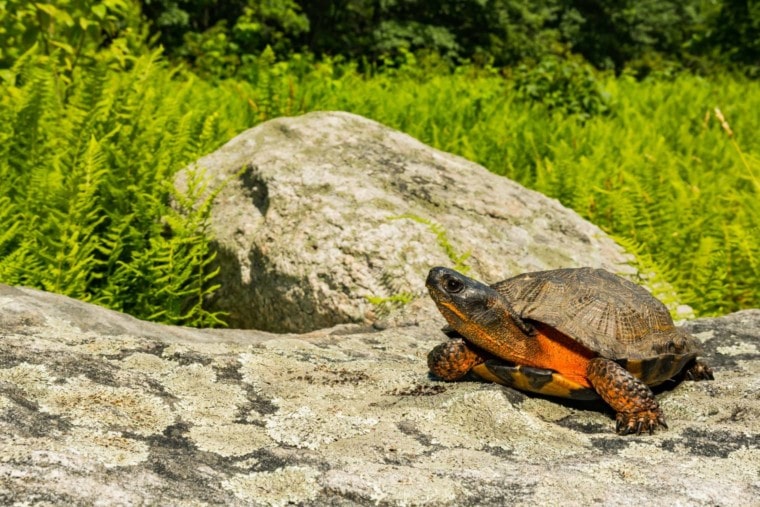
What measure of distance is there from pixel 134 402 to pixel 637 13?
34.2 metres

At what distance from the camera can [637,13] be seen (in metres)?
32.8

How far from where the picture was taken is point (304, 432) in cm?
246

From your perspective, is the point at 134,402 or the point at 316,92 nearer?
the point at 134,402

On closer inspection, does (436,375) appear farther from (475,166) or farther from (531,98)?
(531,98)

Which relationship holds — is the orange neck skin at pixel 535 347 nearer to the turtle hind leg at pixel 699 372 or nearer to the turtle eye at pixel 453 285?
the turtle eye at pixel 453 285

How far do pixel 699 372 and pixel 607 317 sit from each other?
57 cm

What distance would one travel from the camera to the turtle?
282cm

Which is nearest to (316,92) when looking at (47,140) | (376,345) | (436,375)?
(47,140)

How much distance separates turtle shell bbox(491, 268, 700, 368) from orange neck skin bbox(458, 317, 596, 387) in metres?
0.07

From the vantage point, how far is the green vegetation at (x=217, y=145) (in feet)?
16.4

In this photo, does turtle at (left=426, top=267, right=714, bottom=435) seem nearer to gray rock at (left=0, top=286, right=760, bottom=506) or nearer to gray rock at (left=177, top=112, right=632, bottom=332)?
gray rock at (left=0, top=286, right=760, bottom=506)

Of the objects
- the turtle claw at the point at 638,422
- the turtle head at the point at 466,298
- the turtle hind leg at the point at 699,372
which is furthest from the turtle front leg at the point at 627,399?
the turtle hind leg at the point at 699,372

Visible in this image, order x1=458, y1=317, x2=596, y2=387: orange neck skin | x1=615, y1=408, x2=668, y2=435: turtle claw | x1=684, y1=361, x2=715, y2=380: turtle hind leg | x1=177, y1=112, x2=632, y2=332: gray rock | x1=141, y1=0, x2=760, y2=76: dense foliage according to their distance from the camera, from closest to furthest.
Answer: x1=615, y1=408, x2=668, y2=435: turtle claw < x1=458, y1=317, x2=596, y2=387: orange neck skin < x1=684, y1=361, x2=715, y2=380: turtle hind leg < x1=177, y1=112, x2=632, y2=332: gray rock < x1=141, y1=0, x2=760, y2=76: dense foliage

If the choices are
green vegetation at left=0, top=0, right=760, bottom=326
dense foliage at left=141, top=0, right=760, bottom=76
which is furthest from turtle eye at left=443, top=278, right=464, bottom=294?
dense foliage at left=141, top=0, right=760, bottom=76
